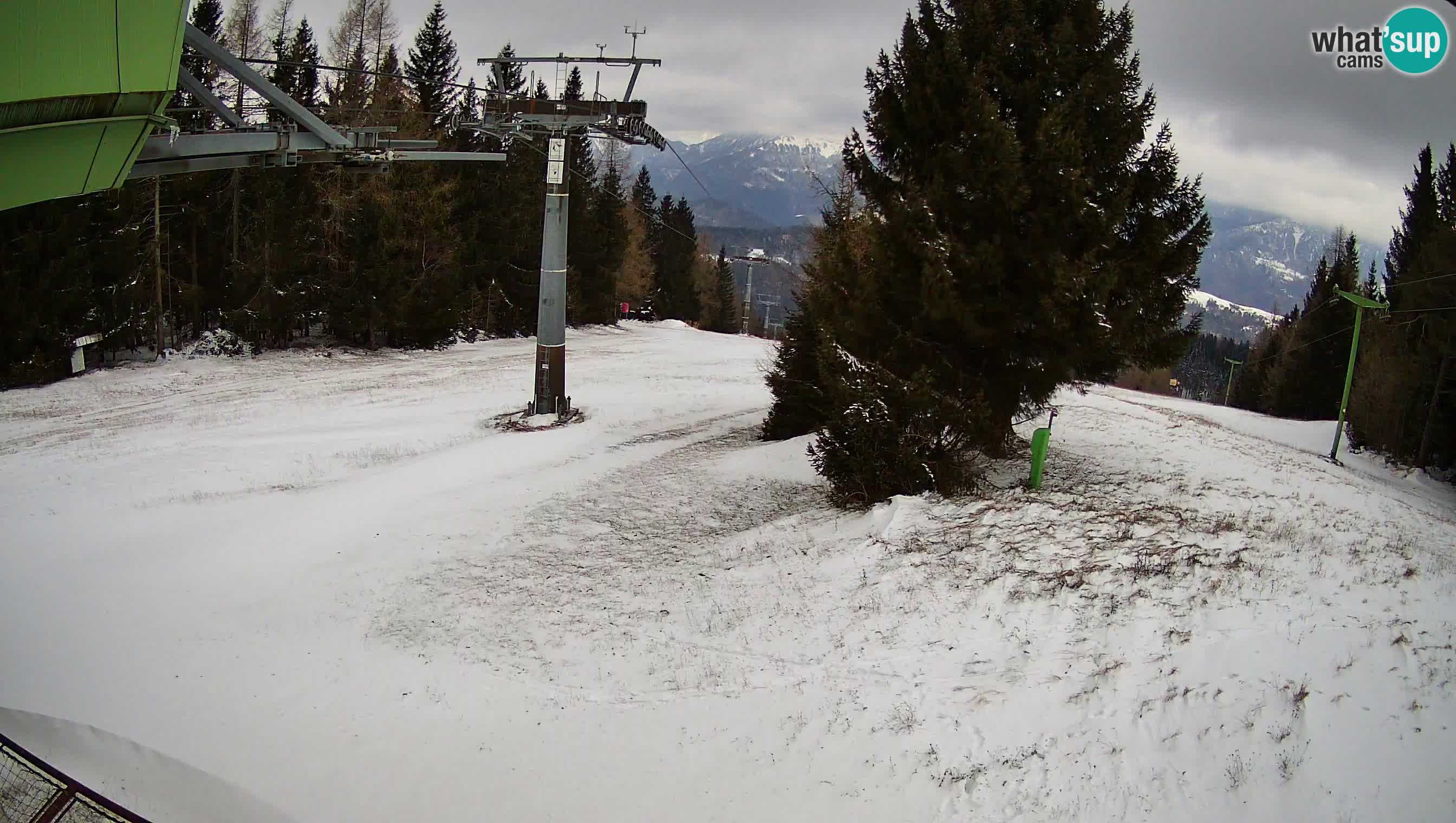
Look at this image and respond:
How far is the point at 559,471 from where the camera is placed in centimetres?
1534

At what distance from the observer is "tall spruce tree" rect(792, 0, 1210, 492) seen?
1085cm

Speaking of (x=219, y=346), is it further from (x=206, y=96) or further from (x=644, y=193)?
(x=644, y=193)

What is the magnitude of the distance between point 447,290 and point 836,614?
30.7 m

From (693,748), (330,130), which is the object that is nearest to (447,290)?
(330,130)

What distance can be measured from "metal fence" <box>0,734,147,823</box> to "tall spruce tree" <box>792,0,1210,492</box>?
28.2 ft

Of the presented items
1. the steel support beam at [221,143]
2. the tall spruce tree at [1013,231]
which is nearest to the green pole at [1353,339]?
the tall spruce tree at [1013,231]

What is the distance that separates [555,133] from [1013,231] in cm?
1168

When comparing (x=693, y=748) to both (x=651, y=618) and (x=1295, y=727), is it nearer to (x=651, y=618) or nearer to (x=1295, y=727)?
(x=651, y=618)

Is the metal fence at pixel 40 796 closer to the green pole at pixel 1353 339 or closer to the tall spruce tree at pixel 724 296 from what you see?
the green pole at pixel 1353 339

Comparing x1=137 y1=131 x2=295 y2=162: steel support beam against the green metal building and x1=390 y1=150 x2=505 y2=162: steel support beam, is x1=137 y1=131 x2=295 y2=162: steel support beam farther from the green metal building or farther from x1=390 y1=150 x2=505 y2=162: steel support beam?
x1=390 y1=150 x2=505 y2=162: steel support beam

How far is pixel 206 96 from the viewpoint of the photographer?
7750mm

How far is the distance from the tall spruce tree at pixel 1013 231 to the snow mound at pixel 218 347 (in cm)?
2739

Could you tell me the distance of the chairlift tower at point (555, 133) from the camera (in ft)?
60.8

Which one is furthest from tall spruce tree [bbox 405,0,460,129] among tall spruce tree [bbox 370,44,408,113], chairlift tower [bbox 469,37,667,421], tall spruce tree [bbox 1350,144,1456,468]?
tall spruce tree [bbox 1350,144,1456,468]
